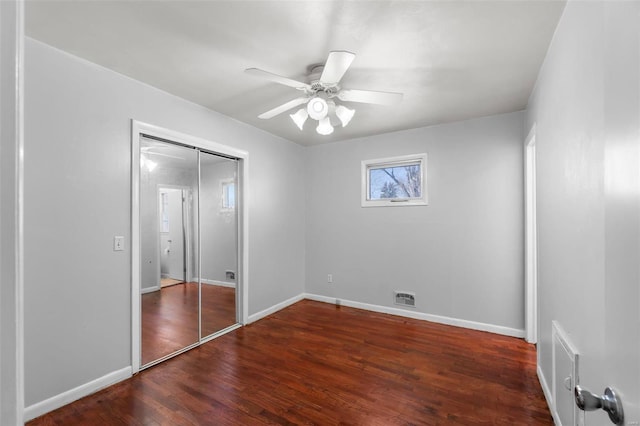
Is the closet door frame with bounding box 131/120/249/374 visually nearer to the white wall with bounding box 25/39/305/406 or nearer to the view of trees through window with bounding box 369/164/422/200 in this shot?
the white wall with bounding box 25/39/305/406

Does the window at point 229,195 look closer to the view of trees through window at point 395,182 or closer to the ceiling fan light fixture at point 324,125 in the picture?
the ceiling fan light fixture at point 324,125

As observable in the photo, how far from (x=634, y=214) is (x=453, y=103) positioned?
112 inches

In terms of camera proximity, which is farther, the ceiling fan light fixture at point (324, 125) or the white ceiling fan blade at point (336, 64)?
the ceiling fan light fixture at point (324, 125)

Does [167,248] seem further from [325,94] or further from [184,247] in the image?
[325,94]

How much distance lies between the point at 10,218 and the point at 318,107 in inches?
77.5

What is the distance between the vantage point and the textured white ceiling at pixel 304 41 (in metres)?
1.66

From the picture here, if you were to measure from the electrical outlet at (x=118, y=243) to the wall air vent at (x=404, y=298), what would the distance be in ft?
10.5

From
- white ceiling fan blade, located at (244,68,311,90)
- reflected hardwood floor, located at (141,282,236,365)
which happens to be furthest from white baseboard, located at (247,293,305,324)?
white ceiling fan blade, located at (244,68,311,90)

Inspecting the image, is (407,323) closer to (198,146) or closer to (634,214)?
(198,146)

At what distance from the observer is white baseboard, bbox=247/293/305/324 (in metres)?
3.74

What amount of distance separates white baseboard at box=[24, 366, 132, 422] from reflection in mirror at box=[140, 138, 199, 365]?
23cm

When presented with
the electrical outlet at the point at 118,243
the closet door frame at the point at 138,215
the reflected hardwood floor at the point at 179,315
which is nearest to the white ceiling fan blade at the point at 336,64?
the closet door frame at the point at 138,215

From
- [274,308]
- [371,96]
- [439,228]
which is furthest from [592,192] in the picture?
[274,308]

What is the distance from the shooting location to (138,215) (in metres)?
2.51
